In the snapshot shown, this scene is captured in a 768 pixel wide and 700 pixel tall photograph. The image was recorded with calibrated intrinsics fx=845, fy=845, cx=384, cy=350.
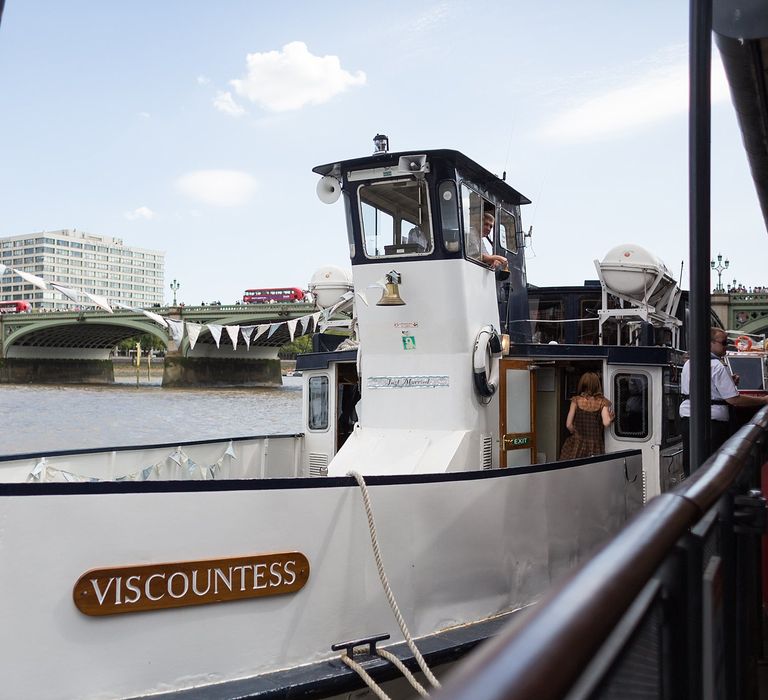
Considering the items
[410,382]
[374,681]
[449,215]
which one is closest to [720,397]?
[410,382]

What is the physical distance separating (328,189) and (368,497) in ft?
10.9

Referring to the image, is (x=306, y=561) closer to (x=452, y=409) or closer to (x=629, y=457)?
(x=452, y=409)

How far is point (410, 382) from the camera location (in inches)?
278

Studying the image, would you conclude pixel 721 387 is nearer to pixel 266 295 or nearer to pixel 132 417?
pixel 132 417

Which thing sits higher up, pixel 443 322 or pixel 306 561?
pixel 443 322

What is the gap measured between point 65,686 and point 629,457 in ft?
16.5

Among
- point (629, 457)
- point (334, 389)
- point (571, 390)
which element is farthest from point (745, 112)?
point (334, 389)

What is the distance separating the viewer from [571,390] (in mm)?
8555

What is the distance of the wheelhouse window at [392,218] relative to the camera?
23.3 feet

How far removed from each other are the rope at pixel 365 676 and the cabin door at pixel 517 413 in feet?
9.19

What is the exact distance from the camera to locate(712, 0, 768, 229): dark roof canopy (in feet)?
12.5

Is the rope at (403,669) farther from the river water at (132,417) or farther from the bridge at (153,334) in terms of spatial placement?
the bridge at (153,334)

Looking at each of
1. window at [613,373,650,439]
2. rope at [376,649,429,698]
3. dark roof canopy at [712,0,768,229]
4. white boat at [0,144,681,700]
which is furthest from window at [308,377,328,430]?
dark roof canopy at [712,0,768,229]

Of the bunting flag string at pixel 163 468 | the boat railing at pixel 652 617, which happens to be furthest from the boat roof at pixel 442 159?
the boat railing at pixel 652 617
